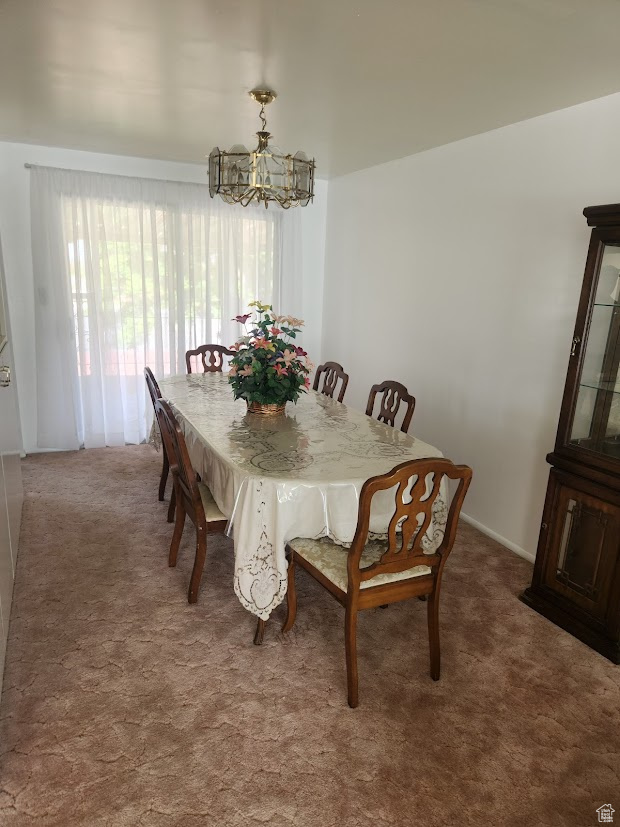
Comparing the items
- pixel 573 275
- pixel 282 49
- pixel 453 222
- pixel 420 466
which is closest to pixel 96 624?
pixel 420 466

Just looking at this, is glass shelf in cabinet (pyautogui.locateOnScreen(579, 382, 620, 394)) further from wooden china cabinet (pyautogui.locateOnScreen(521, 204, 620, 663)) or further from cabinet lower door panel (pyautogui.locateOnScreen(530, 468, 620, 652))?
cabinet lower door panel (pyautogui.locateOnScreen(530, 468, 620, 652))

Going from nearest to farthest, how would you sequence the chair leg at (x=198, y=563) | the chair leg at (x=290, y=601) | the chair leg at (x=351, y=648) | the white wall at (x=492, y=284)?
1. the chair leg at (x=351, y=648)
2. the chair leg at (x=290, y=601)
3. the chair leg at (x=198, y=563)
4. the white wall at (x=492, y=284)

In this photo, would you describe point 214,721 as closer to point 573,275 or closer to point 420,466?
point 420,466

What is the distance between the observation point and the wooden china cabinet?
2.33 metres

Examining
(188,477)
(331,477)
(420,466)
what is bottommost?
(188,477)

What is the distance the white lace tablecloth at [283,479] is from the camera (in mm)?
2104

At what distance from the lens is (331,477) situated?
84.0 inches

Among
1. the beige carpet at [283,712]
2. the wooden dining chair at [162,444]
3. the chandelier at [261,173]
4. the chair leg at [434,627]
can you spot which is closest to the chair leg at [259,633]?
the beige carpet at [283,712]

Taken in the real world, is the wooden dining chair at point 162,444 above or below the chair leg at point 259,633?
above

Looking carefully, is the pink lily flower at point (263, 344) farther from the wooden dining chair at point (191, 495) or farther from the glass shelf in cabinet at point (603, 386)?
the glass shelf in cabinet at point (603, 386)

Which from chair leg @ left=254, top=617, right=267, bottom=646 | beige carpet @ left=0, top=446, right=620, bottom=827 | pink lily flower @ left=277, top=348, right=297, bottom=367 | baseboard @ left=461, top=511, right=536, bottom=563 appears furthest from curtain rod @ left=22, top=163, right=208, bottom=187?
chair leg @ left=254, top=617, right=267, bottom=646

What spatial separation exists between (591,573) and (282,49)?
259 centimetres

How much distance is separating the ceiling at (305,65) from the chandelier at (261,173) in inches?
12.2

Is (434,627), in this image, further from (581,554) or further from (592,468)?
(592,468)
